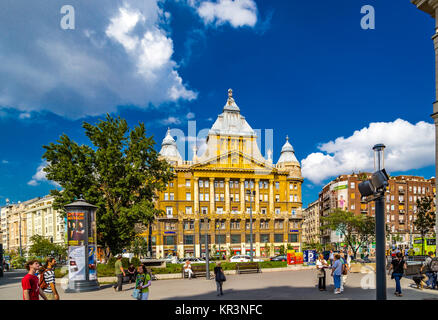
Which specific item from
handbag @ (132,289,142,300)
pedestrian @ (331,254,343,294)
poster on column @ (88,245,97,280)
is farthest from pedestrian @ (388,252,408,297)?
poster on column @ (88,245,97,280)

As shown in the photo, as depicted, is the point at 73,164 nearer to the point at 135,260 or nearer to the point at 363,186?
the point at 135,260

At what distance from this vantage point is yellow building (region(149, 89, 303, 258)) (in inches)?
2943

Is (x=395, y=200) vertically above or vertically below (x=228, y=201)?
below

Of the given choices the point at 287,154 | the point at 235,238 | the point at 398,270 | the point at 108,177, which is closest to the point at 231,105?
the point at 287,154

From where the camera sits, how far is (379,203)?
7.07 metres

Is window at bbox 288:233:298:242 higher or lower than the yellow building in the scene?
lower

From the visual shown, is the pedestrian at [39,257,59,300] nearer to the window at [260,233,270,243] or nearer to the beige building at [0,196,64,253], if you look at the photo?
the window at [260,233,270,243]

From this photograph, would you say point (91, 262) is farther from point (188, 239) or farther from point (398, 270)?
point (188, 239)

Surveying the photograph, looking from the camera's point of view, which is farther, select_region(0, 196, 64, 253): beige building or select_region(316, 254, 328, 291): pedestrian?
select_region(0, 196, 64, 253): beige building

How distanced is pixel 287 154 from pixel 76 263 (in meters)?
75.8

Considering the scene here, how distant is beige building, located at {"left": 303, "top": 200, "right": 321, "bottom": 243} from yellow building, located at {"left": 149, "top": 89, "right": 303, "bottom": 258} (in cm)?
4493

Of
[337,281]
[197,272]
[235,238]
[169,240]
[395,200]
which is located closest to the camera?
[337,281]

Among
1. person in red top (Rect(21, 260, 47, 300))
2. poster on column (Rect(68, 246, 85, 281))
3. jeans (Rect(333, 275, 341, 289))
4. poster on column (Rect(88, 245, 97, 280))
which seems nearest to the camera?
person in red top (Rect(21, 260, 47, 300))

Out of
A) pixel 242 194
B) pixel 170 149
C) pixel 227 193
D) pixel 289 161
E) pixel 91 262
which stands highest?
pixel 170 149
